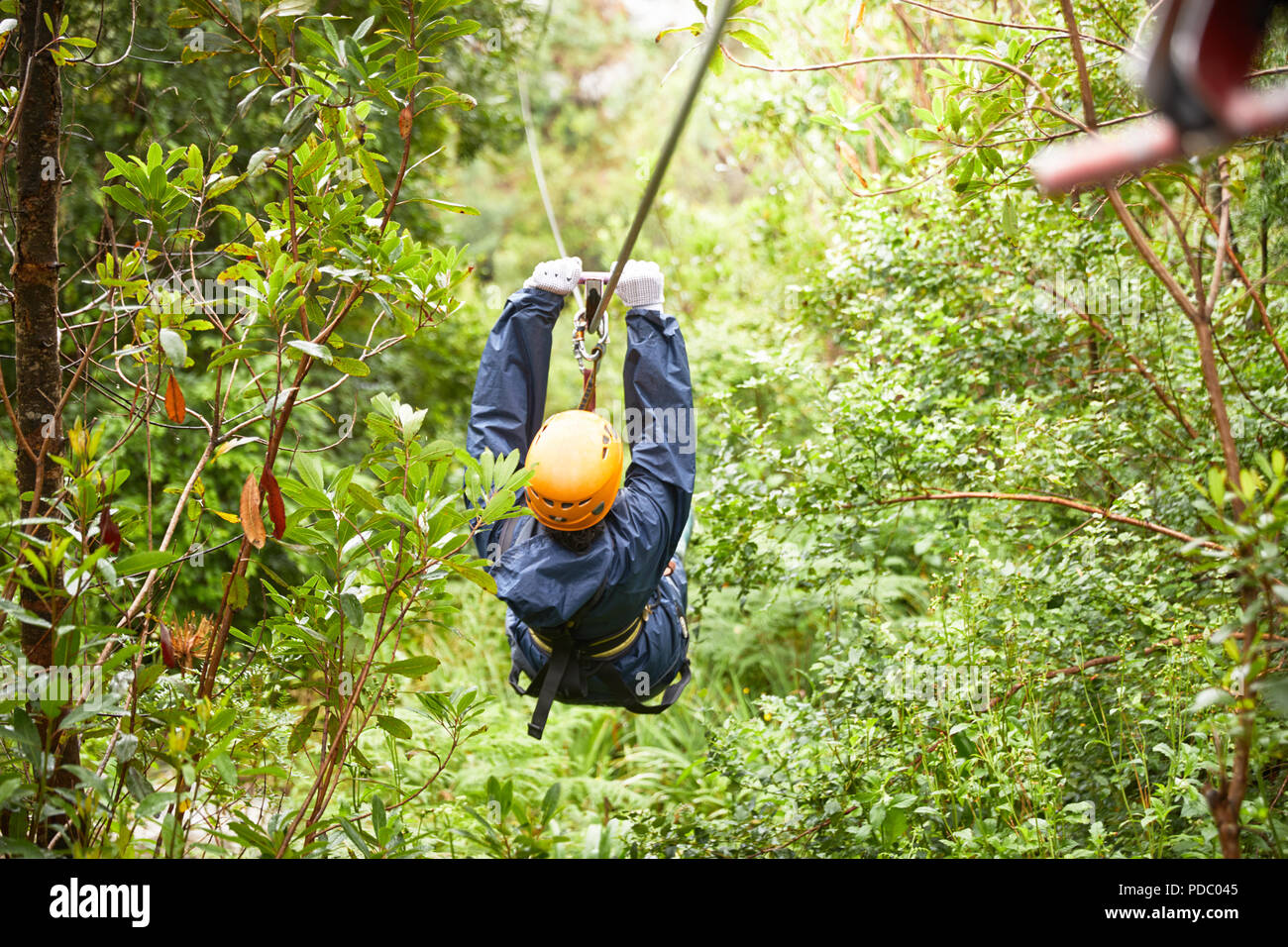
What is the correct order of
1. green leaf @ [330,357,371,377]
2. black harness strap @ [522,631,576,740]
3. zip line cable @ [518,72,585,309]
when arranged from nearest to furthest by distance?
green leaf @ [330,357,371,377], black harness strap @ [522,631,576,740], zip line cable @ [518,72,585,309]

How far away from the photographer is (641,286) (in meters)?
2.96

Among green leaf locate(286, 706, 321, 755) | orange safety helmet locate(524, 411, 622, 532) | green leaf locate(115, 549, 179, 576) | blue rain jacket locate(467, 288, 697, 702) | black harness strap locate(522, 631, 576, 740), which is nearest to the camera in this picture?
green leaf locate(115, 549, 179, 576)

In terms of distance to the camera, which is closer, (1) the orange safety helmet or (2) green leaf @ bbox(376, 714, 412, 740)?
(2) green leaf @ bbox(376, 714, 412, 740)

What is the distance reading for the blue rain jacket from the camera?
2756 millimetres

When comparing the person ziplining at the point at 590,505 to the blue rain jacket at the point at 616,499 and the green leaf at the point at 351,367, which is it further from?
the green leaf at the point at 351,367

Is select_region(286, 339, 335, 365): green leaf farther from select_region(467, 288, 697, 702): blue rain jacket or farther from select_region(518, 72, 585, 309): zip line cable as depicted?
select_region(518, 72, 585, 309): zip line cable

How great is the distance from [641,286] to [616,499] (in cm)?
68

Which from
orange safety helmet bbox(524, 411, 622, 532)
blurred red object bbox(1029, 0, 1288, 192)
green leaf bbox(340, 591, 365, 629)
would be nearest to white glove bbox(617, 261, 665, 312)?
orange safety helmet bbox(524, 411, 622, 532)

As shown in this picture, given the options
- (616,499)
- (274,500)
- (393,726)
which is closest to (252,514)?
(274,500)

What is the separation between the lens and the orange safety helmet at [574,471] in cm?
259

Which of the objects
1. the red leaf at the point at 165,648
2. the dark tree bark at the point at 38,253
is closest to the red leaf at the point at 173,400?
the dark tree bark at the point at 38,253

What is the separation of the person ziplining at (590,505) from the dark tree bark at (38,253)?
116 cm

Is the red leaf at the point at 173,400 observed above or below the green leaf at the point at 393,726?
above
